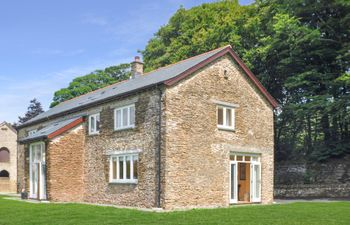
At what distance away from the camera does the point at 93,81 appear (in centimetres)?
6450

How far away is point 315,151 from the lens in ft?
109

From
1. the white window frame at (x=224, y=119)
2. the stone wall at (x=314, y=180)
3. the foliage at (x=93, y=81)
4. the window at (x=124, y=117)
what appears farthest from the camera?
the foliage at (x=93, y=81)

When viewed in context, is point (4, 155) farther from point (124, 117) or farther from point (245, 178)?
point (245, 178)

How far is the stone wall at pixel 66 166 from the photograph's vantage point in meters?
24.8

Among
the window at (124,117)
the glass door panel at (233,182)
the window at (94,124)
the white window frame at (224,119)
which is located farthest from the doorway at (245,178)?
the window at (94,124)

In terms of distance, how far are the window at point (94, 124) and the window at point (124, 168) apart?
7.86 ft

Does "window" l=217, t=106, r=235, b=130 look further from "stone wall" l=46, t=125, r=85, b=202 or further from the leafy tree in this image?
the leafy tree

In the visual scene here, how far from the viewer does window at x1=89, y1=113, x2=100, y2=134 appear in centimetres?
2559

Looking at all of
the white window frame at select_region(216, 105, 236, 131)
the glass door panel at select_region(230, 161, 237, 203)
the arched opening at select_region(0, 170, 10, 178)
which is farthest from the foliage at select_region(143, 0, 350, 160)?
the arched opening at select_region(0, 170, 10, 178)

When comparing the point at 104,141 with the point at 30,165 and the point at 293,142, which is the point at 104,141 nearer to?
the point at 30,165

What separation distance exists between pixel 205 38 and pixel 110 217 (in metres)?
25.8

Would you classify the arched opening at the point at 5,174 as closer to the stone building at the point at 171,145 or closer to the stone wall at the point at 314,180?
the stone building at the point at 171,145

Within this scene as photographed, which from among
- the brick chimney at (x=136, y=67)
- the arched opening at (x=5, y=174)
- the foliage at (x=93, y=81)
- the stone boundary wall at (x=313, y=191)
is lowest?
the arched opening at (x=5, y=174)

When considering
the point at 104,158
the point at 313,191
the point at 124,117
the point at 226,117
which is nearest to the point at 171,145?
Result: the point at 124,117
